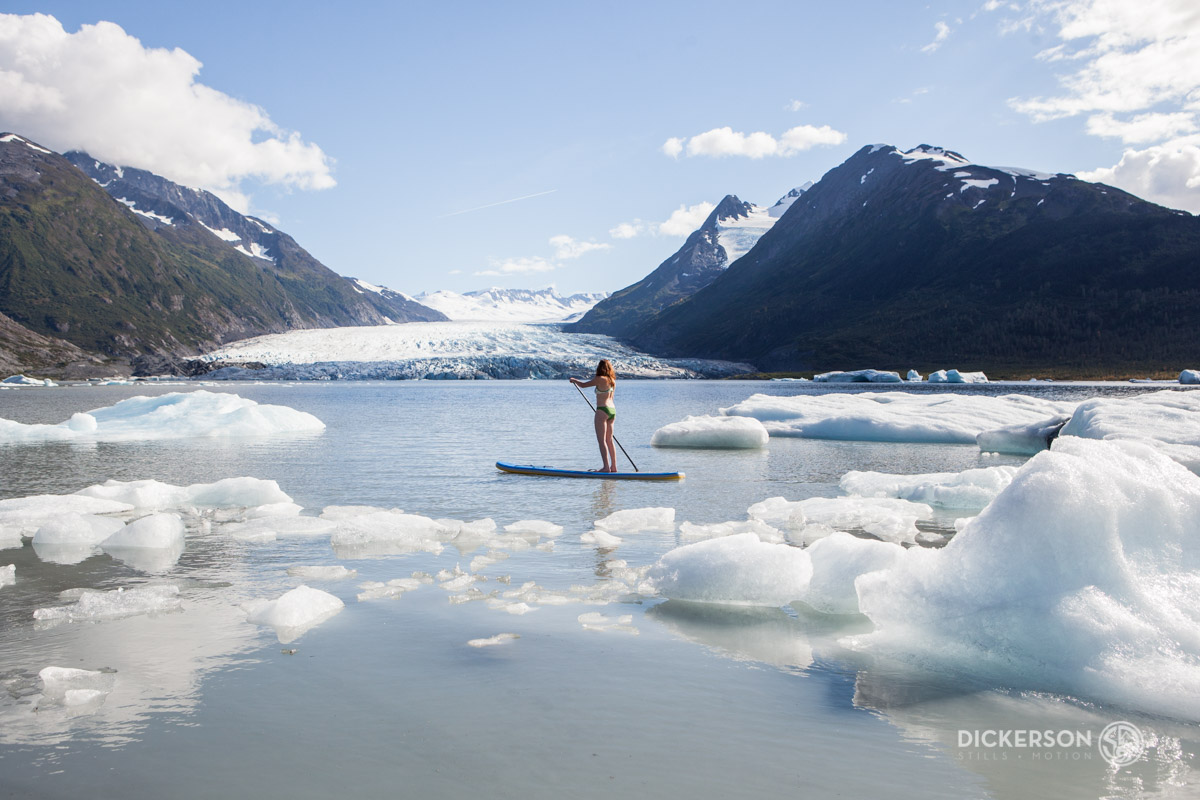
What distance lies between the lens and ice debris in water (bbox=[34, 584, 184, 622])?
21.7 ft

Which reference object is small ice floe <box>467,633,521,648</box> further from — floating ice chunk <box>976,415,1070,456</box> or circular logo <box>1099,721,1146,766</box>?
floating ice chunk <box>976,415,1070,456</box>

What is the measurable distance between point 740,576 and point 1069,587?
273 cm

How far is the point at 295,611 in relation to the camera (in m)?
6.54

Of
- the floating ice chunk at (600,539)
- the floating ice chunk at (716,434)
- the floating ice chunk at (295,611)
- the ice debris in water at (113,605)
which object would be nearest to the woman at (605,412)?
the floating ice chunk at (600,539)

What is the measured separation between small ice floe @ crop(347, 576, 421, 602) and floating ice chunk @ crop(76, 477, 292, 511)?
18.4 feet

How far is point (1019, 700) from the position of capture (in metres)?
5.04

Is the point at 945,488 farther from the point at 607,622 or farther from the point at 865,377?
the point at 865,377

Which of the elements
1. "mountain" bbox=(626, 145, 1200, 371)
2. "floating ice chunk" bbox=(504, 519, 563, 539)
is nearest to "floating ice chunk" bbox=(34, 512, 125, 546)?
"floating ice chunk" bbox=(504, 519, 563, 539)

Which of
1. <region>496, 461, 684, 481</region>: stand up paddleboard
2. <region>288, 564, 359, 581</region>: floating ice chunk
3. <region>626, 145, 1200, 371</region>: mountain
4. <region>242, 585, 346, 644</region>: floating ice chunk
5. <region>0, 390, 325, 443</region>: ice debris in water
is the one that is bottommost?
<region>496, 461, 684, 481</region>: stand up paddleboard

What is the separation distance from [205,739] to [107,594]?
3.60 meters

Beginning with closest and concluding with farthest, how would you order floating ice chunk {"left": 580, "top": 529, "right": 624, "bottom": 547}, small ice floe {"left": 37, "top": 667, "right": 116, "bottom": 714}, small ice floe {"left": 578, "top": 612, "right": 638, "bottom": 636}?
small ice floe {"left": 37, "top": 667, "right": 116, "bottom": 714}, small ice floe {"left": 578, "top": 612, "right": 638, "bottom": 636}, floating ice chunk {"left": 580, "top": 529, "right": 624, "bottom": 547}

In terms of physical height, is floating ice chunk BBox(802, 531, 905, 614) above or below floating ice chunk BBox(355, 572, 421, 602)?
above

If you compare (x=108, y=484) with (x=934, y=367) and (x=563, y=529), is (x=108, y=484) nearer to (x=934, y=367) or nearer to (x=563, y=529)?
(x=563, y=529)

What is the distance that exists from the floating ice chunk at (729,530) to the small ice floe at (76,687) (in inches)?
272
